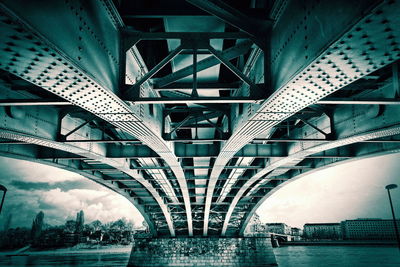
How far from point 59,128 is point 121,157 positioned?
326cm

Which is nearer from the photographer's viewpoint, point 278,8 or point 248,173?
point 278,8

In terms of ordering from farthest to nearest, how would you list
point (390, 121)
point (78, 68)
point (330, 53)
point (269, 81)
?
point (390, 121), point (269, 81), point (78, 68), point (330, 53)

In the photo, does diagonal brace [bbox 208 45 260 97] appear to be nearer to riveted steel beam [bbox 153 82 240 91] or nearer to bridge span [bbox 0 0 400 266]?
bridge span [bbox 0 0 400 266]

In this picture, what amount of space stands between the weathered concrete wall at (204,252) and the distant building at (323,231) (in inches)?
5399

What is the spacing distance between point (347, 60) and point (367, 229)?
176 m

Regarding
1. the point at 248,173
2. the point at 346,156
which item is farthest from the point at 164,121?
the point at 248,173

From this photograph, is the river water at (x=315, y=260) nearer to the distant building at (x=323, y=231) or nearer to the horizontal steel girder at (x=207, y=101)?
the horizontal steel girder at (x=207, y=101)

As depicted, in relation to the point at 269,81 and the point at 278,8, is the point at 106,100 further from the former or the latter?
the point at 278,8

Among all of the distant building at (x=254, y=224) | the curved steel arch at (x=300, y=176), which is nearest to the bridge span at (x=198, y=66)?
the curved steel arch at (x=300, y=176)

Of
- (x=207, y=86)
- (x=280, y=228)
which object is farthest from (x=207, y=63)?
(x=280, y=228)

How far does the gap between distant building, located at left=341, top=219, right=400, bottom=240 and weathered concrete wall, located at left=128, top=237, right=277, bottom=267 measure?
13610cm

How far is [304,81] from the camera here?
352cm

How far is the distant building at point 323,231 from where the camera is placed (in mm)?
156625

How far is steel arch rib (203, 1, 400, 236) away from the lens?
7.45 ft
